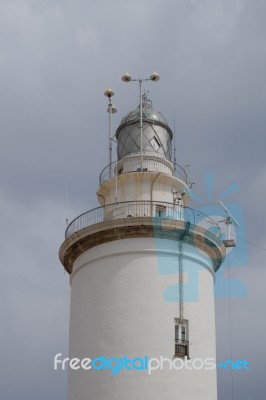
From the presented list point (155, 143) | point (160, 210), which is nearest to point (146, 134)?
point (155, 143)

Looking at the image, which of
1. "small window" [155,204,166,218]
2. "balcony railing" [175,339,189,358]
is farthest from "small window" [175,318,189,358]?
"small window" [155,204,166,218]

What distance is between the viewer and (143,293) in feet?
71.9

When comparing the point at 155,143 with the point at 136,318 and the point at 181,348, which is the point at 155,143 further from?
the point at 181,348

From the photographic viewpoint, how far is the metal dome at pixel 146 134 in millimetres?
25688

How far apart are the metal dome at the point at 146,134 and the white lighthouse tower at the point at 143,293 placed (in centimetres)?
72

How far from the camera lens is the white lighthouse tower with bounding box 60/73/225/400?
21.2 meters

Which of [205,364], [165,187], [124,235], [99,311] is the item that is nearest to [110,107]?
[165,187]

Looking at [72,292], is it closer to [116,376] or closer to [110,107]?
[116,376]

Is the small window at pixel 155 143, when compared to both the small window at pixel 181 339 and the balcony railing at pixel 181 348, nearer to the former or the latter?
the small window at pixel 181 339

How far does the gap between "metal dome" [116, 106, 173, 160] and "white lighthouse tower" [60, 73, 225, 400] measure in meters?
0.72

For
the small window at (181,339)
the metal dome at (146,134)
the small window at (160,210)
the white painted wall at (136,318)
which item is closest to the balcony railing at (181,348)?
the small window at (181,339)

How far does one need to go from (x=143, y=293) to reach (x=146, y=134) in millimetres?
6452

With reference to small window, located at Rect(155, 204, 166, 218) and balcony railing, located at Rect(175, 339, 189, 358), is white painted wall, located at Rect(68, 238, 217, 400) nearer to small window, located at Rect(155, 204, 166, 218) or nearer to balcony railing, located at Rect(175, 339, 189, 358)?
balcony railing, located at Rect(175, 339, 189, 358)

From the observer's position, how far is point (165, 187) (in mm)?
24781
